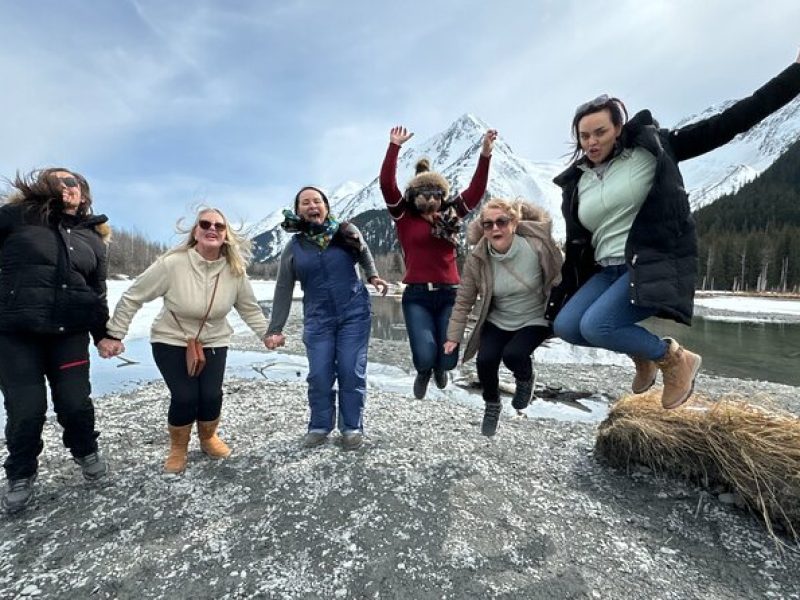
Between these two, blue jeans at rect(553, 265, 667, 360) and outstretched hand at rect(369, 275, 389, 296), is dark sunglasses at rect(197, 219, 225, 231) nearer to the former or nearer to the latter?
outstretched hand at rect(369, 275, 389, 296)

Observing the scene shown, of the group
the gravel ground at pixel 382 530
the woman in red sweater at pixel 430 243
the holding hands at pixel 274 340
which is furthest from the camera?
the woman in red sweater at pixel 430 243

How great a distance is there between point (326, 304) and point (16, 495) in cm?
369

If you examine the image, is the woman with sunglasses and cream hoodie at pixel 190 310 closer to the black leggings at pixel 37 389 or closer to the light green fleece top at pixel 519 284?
the black leggings at pixel 37 389

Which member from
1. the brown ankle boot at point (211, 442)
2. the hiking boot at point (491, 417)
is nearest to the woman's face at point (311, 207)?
the brown ankle boot at point (211, 442)

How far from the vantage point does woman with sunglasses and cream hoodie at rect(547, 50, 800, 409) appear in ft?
12.9

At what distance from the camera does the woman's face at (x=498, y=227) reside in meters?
5.35

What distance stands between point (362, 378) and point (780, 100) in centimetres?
505

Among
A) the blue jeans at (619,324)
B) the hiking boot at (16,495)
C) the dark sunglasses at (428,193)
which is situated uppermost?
the dark sunglasses at (428,193)

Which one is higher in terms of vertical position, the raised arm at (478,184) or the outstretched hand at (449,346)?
the raised arm at (478,184)

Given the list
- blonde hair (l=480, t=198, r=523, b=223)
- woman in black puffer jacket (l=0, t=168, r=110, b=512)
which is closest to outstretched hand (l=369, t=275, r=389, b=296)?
blonde hair (l=480, t=198, r=523, b=223)

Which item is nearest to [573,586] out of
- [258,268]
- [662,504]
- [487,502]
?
[487,502]

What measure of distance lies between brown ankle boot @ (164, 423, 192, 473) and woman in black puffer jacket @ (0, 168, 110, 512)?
887 mm

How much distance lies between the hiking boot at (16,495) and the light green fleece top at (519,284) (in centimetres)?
542

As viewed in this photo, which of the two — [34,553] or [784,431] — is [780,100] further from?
[34,553]
